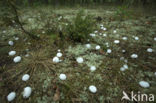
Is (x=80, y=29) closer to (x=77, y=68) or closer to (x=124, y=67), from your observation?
(x=77, y=68)

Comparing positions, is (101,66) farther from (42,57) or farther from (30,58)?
(30,58)

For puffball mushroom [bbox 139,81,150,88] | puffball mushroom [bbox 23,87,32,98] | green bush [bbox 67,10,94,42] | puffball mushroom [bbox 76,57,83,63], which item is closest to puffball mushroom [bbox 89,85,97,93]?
puffball mushroom [bbox 76,57,83,63]

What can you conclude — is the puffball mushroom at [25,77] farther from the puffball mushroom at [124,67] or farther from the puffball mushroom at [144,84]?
the puffball mushroom at [144,84]

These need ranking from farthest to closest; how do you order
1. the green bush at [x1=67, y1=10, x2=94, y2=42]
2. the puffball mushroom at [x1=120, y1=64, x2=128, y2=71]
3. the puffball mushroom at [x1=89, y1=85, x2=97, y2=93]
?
the green bush at [x1=67, y1=10, x2=94, y2=42], the puffball mushroom at [x1=120, y1=64, x2=128, y2=71], the puffball mushroom at [x1=89, y1=85, x2=97, y2=93]

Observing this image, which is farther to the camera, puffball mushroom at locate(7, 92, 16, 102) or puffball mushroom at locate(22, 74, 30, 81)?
puffball mushroom at locate(22, 74, 30, 81)

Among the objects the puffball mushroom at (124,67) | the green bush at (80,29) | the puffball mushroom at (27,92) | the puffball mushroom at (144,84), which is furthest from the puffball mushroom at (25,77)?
the puffball mushroom at (144,84)

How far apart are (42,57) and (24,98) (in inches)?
25.0

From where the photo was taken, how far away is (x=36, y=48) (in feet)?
5.12

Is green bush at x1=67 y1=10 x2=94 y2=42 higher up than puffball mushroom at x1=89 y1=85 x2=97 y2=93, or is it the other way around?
green bush at x1=67 y1=10 x2=94 y2=42

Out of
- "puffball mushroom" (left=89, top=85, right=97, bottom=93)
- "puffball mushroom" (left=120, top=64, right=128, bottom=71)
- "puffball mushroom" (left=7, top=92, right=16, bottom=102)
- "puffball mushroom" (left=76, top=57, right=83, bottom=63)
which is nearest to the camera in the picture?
"puffball mushroom" (left=7, top=92, right=16, bottom=102)

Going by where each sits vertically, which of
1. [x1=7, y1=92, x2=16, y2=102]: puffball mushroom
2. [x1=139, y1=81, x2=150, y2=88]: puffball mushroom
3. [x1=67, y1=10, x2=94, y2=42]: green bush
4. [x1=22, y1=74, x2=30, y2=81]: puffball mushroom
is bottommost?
[x1=7, y1=92, x2=16, y2=102]: puffball mushroom

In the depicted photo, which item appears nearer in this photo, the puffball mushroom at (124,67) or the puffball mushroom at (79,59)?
the puffball mushroom at (124,67)

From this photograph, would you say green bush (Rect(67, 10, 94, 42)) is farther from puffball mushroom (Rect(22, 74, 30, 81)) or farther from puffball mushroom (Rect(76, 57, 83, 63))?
puffball mushroom (Rect(22, 74, 30, 81))

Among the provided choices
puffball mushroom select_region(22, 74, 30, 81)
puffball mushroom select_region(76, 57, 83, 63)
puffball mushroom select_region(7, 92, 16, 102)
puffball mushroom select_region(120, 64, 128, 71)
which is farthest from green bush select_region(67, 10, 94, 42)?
puffball mushroom select_region(7, 92, 16, 102)
